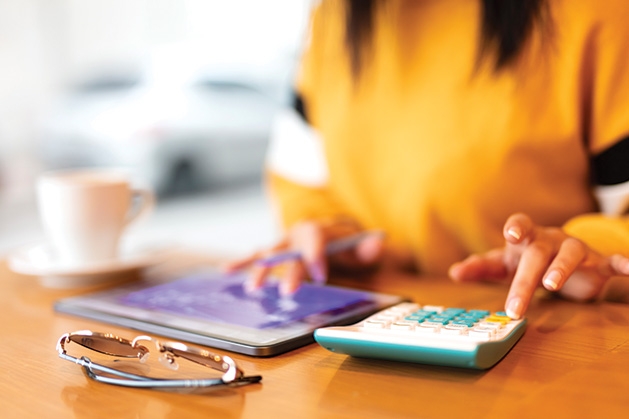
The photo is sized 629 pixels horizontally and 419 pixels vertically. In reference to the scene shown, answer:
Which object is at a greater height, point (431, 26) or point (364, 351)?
point (431, 26)

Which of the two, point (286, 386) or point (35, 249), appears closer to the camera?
point (286, 386)

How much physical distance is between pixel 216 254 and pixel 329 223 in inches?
7.5

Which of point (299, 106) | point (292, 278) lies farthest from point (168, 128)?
point (292, 278)

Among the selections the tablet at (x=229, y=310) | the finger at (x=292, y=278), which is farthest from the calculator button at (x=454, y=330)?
the finger at (x=292, y=278)

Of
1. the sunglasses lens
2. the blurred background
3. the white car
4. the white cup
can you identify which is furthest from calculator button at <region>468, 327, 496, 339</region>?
the white car

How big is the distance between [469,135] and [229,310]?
370mm

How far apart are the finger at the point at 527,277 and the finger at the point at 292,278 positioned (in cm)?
23

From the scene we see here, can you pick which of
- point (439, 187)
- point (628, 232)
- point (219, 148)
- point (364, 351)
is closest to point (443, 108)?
point (439, 187)

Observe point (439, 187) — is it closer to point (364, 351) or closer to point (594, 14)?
point (594, 14)

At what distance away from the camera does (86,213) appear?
770mm

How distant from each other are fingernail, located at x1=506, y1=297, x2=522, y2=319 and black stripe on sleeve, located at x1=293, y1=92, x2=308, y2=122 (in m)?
0.58

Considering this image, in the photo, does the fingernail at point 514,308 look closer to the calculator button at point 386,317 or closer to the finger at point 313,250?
the calculator button at point 386,317

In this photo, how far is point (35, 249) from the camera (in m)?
0.89

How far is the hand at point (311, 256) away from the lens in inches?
28.7
